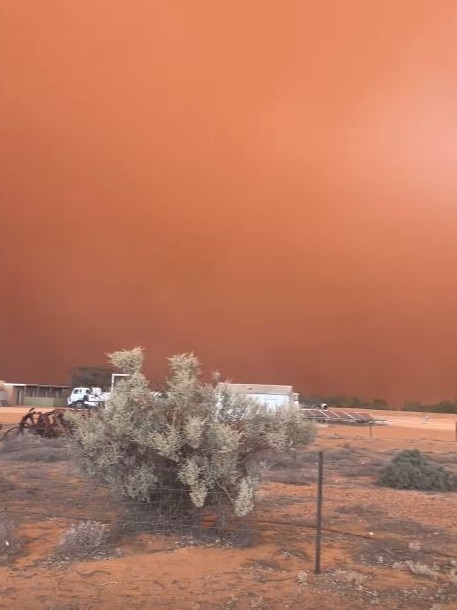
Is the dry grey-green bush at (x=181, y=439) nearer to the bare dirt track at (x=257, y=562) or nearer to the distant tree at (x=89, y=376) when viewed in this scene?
the bare dirt track at (x=257, y=562)

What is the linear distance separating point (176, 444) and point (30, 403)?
83070 mm

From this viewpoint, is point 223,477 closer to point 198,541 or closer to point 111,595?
point 198,541

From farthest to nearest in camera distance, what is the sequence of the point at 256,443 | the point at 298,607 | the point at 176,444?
1. the point at 256,443
2. the point at 176,444
3. the point at 298,607

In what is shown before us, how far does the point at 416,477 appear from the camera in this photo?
16.5 meters

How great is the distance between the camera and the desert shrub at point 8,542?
8.30m

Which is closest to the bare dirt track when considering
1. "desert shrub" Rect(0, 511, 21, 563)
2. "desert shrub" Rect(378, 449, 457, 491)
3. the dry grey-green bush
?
"desert shrub" Rect(0, 511, 21, 563)

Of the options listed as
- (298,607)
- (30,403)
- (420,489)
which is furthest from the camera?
(30,403)

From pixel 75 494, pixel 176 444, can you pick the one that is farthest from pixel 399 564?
pixel 75 494

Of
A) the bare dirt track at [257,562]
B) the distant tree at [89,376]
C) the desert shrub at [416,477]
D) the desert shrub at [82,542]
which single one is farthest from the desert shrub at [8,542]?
the distant tree at [89,376]

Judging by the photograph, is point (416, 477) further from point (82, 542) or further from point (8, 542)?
point (8, 542)

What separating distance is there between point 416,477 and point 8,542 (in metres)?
10.9

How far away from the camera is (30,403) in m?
87.3

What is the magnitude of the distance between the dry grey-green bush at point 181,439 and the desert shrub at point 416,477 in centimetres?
783

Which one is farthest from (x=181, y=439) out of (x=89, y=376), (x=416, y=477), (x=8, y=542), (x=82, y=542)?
(x=89, y=376)
